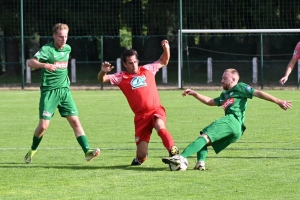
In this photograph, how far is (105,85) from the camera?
30.4 metres

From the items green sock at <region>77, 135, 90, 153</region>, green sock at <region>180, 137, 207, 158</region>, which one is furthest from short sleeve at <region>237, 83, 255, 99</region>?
green sock at <region>77, 135, 90, 153</region>

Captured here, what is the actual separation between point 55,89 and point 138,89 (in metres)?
1.20

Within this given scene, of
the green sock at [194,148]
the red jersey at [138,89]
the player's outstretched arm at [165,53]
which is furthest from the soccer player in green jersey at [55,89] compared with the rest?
the green sock at [194,148]

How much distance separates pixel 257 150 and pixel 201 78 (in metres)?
22.3

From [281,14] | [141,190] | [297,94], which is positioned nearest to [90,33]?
[281,14]

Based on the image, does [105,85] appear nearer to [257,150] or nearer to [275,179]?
[257,150]

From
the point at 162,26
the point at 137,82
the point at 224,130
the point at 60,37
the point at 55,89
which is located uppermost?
the point at 162,26

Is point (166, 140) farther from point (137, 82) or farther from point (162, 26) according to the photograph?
point (162, 26)

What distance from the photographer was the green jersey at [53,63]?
9.46 m

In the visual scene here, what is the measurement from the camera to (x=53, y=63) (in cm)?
950

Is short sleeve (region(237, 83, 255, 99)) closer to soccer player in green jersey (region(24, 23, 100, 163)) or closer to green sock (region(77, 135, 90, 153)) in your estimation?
soccer player in green jersey (region(24, 23, 100, 163))

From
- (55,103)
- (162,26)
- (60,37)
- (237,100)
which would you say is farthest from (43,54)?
(162,26)

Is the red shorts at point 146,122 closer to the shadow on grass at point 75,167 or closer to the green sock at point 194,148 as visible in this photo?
the shadow on grass at point 75,167

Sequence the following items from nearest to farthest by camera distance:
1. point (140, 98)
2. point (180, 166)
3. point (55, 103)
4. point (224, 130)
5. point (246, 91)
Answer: point (180, 166)
point (224, 130)
point (246, 91)
point (140, 98)
point (55, 103)
